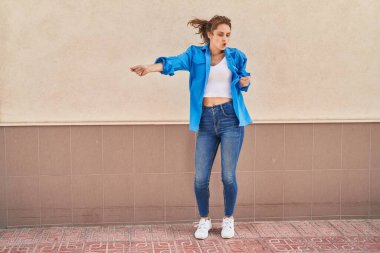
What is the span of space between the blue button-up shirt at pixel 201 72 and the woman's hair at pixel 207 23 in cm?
12

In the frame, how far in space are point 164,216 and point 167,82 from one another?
1236mm

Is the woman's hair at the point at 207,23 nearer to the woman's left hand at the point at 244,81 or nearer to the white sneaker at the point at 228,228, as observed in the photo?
the woman's left hand at the point at 244,81

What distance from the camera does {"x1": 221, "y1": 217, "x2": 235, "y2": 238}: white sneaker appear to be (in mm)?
4727

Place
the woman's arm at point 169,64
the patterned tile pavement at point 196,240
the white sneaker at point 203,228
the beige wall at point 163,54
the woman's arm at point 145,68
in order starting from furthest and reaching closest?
the beige wall at point 163,54 → the white sneaker at point 203,228 → the patterned tile pavement at point 196,240 → the woman's arm at point 169,64 → the woman's arm at point 145,68

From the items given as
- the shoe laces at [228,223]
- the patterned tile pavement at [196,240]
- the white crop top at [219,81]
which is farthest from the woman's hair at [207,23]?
the patterned tile pavement at [196,240]

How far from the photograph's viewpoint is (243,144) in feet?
17.0

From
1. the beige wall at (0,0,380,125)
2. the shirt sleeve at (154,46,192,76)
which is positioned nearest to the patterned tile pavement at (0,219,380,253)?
the beige wall at (0,0,380,125)

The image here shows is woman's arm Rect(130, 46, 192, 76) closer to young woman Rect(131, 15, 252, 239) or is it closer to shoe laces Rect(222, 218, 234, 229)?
young woman Rect(131, 15, 252, 239)

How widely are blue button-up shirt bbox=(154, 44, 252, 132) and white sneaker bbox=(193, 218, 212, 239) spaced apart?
830 millimetres

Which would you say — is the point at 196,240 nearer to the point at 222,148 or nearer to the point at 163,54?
the point at 222,148

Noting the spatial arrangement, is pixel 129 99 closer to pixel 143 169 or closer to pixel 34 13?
pixel 143 169

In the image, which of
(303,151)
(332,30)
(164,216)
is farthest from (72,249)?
(332,30)

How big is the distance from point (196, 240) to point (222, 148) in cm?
81

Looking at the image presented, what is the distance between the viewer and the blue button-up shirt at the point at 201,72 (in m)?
4.55
